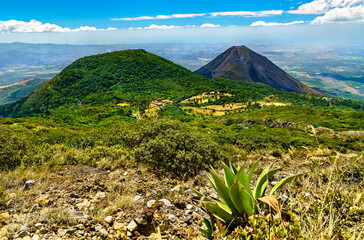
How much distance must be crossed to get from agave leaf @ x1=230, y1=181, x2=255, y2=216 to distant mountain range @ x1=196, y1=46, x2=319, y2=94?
153 m

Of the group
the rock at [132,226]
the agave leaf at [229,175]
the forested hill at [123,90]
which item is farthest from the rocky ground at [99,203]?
the forested hill at [123,90]

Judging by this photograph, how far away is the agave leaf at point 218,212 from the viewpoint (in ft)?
6.36

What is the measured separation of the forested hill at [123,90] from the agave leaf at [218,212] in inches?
2113

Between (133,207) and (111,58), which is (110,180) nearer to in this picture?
(133,207)

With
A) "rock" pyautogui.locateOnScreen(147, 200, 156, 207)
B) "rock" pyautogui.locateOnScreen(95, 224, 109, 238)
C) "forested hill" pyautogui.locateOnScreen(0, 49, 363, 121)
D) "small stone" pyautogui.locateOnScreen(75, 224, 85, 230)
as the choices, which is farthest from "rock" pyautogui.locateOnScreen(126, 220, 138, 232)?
"forested hill" pyautogui.locateOnScreen(0, 49, 363, 121)

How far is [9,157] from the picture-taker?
4492mm

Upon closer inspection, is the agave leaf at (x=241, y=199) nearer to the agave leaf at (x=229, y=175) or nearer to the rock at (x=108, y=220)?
the agave leaf at (x=229, y=175)

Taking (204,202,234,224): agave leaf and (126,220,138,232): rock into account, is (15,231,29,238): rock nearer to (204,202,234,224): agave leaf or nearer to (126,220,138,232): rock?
(126,220,138,232): rock

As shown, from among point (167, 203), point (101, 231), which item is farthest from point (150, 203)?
point (101, 231)

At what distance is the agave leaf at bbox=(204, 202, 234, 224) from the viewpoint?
6.36 feet

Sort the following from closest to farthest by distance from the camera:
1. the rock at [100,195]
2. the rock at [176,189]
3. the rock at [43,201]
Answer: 1. the rock at [43,201]
2. the rock at [100,195]
3. the rock at [176,189]

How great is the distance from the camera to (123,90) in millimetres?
93250

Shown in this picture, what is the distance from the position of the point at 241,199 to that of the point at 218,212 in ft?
0.97

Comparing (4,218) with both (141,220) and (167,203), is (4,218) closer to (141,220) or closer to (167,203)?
(141,220)
